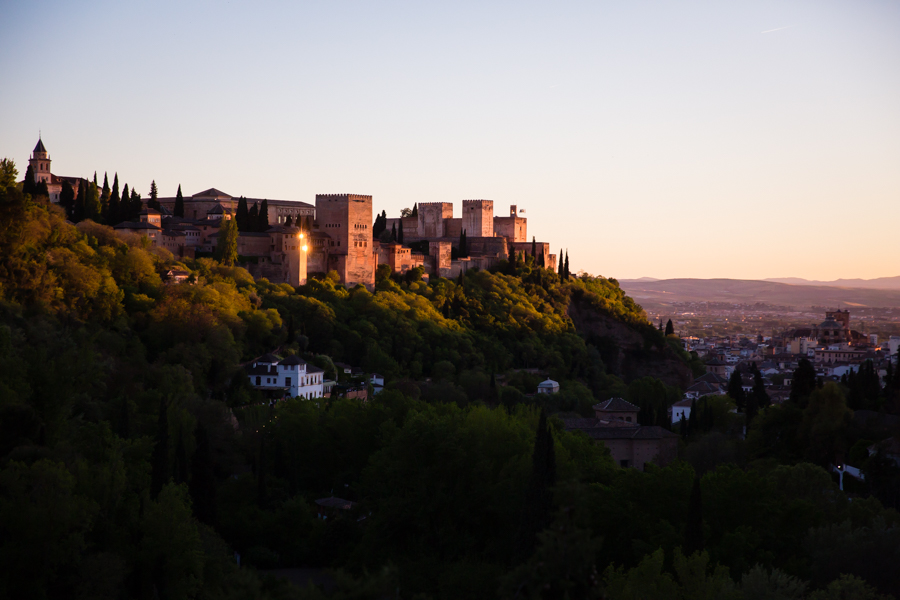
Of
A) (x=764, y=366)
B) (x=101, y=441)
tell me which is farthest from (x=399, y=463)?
(x=764, y=366)

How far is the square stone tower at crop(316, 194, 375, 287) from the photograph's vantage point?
6981 centimetres

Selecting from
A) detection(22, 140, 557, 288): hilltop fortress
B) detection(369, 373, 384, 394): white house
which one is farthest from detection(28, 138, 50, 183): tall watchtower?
detection(369, 373, 384, 394): white house

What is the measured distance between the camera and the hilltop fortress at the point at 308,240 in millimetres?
65750

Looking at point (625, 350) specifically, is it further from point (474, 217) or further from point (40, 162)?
point (40, 162)

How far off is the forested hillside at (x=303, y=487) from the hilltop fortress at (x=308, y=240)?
12.2m

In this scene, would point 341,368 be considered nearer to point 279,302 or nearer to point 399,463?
point 279,302

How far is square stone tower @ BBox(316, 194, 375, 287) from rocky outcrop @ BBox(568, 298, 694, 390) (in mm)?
22174

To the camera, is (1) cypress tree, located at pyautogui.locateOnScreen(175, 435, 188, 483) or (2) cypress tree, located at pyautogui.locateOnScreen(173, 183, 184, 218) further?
(2) cypress tree, located at pyautogui.locateOnScreen(173, 183, 184, 218)

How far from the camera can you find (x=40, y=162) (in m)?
71.2

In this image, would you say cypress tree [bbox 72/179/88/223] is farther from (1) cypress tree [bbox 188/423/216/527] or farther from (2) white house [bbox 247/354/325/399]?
(1) cypress tree [bbox 188/423/216/527]

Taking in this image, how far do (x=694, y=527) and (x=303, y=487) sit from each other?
15.8m

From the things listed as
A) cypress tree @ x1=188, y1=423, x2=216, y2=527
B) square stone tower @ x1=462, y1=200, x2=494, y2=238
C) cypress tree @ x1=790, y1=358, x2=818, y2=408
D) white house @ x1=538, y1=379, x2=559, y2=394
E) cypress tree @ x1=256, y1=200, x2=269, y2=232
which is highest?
square stone tower @ x1=462, y1=200, x2=494, y2=238

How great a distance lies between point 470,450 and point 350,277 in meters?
→ 40.5

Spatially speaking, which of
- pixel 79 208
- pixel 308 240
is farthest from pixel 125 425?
pixel 308 240
